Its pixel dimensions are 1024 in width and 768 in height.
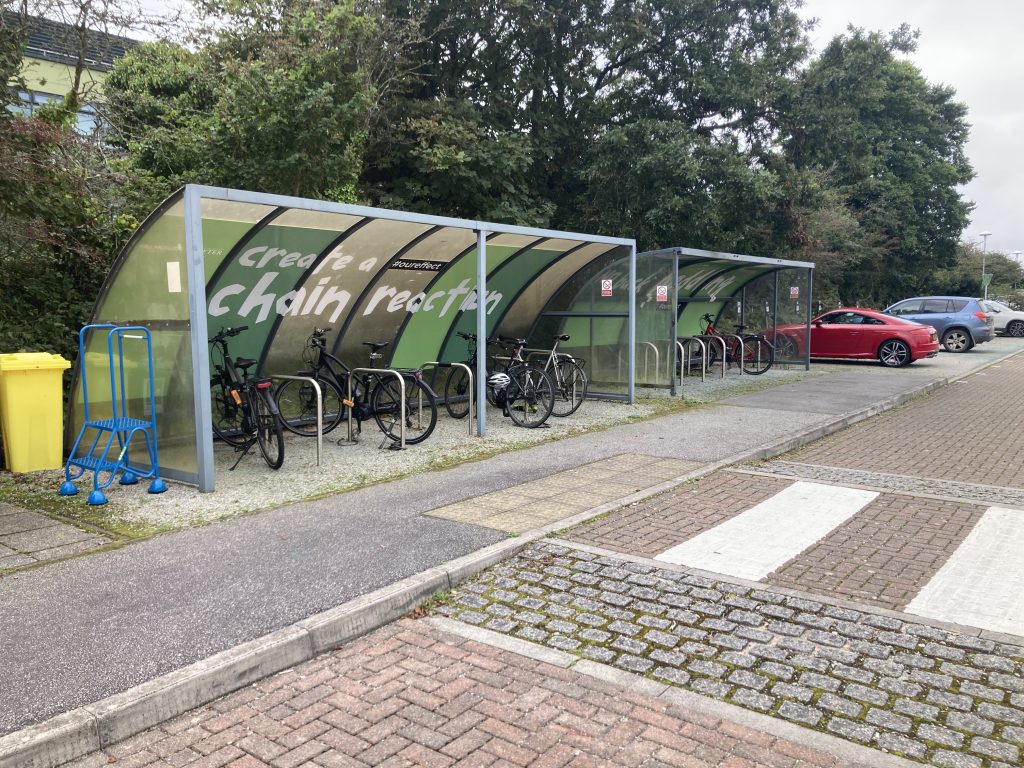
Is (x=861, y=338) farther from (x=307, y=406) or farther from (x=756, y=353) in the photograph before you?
(x=307, y=406)

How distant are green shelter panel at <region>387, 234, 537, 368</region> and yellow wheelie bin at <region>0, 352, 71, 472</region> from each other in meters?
4.10

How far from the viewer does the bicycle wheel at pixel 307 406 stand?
29.6ft

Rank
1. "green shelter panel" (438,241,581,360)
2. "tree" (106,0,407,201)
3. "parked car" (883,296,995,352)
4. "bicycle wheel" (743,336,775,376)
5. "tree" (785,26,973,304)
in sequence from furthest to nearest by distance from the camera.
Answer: "tree" (785,26,973,304), "parked car" (883,296,995,352), "bicycle wheel" (743,336,775,376), "tree" (106,0,407,201), "green shelter panel" (438,241,581,360)

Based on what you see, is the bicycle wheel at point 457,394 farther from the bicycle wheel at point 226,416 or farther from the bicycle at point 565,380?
the bicycle wheel at point 226,416

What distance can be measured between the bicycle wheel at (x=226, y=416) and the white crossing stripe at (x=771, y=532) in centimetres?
457

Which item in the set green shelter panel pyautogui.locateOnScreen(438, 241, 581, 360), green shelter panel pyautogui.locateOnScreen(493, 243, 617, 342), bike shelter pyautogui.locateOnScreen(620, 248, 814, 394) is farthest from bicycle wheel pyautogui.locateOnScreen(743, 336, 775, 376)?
green shelter panel pyautogui.locateOnScreen(438, 241, 581, 360)

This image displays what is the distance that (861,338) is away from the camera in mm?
18906

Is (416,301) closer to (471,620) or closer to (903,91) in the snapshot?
(471,620)

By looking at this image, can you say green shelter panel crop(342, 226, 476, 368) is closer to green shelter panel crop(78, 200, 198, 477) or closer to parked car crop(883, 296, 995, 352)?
green shelter panel crop(78, 200, 198, 477)

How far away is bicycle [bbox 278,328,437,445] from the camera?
345 inches

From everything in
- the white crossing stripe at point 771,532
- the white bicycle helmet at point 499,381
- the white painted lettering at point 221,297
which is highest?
the white painted lettering at point 221,297

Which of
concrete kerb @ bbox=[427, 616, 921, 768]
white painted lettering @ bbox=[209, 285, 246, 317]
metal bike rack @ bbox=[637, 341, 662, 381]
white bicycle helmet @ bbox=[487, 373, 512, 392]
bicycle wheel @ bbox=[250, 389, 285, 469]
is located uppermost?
white painted lettering @ bbox=[209, 285, 246, 317]

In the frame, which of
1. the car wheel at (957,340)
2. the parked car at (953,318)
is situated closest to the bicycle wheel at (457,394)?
the parked car at (953,318)

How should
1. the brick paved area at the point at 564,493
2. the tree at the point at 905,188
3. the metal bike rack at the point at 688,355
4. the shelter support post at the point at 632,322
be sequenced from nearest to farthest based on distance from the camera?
the brick paved area at the point at 564,493 → the shelter support post at the point at 632,322 → the metal bike rack at the point at 688,355 → the tree at the point at 905,188
